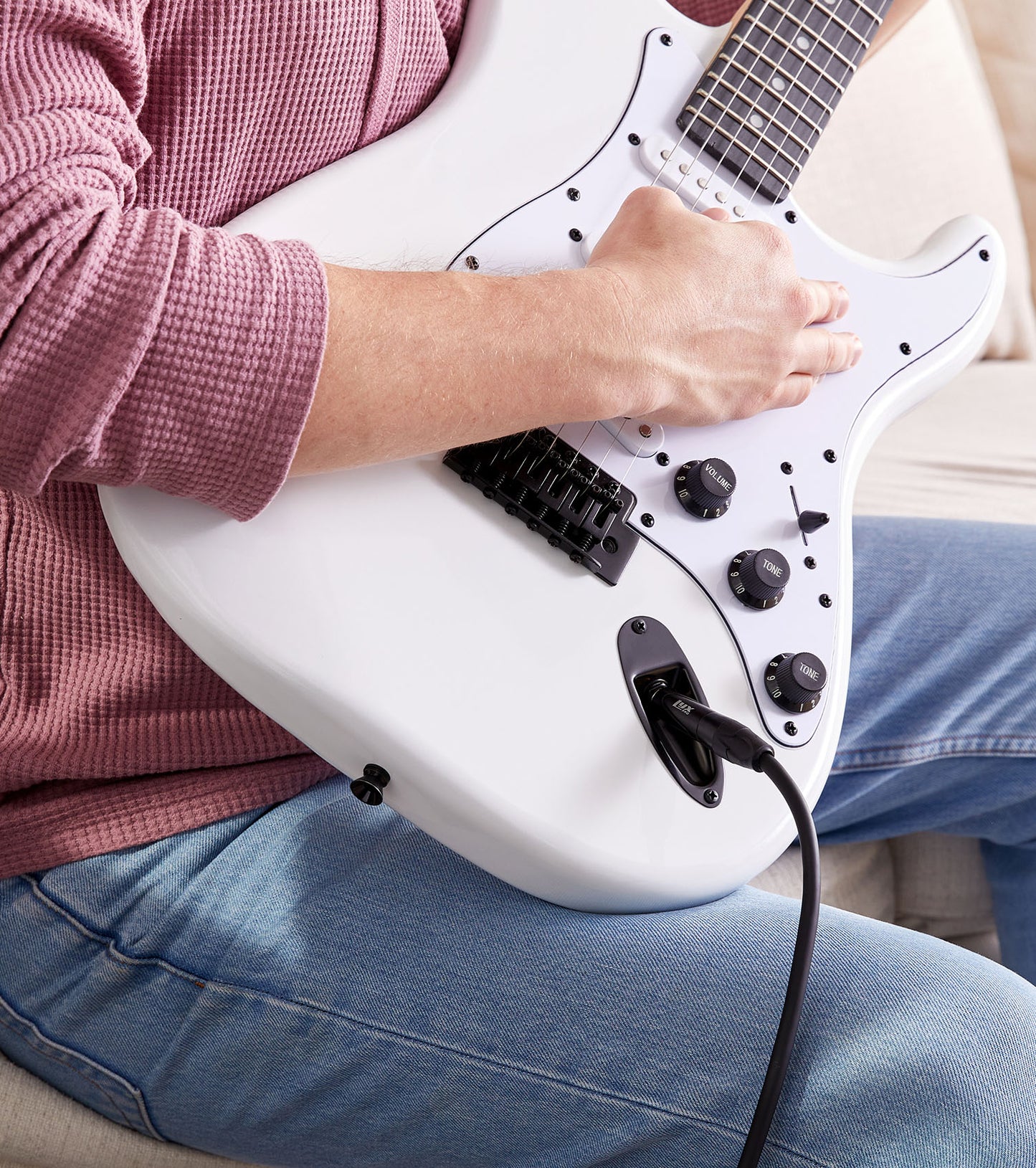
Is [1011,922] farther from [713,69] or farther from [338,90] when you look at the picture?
[338,90]

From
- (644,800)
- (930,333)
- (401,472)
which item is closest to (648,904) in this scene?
(644,800)

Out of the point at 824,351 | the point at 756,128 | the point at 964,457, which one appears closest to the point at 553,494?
the point at 824,351

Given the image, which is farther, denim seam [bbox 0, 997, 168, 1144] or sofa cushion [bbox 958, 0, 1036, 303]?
sofa cushion [bbox 958, 0, 1036, 303]

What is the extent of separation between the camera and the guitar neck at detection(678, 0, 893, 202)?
2.44 ft

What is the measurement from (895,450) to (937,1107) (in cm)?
93

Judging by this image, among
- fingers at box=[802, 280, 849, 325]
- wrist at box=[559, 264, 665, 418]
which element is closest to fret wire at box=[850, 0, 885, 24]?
fingers at box=[802, 280, 849, 325]

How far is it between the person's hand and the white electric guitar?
0.03 m

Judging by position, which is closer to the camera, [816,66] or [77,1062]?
[77,1062]

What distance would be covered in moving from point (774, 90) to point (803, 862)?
1.84 ft

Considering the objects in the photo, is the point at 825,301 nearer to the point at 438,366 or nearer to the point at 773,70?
the point at 773,70

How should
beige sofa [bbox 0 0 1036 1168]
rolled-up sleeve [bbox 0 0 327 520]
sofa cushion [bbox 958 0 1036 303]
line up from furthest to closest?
1. sofa cushion [bbox 958 0 1036 303]
2. beige sofa [bbox 0 0 1036 1168]
3. rolled-up sleeve [bbox 0 0 327 520]

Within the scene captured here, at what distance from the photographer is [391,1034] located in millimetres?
566

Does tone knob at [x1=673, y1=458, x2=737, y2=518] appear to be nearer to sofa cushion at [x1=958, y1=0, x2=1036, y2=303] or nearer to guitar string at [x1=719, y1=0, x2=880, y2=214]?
guitar string at [x1=719, y1=0, x2=880, y2=214]

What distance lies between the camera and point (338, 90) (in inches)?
24.2
